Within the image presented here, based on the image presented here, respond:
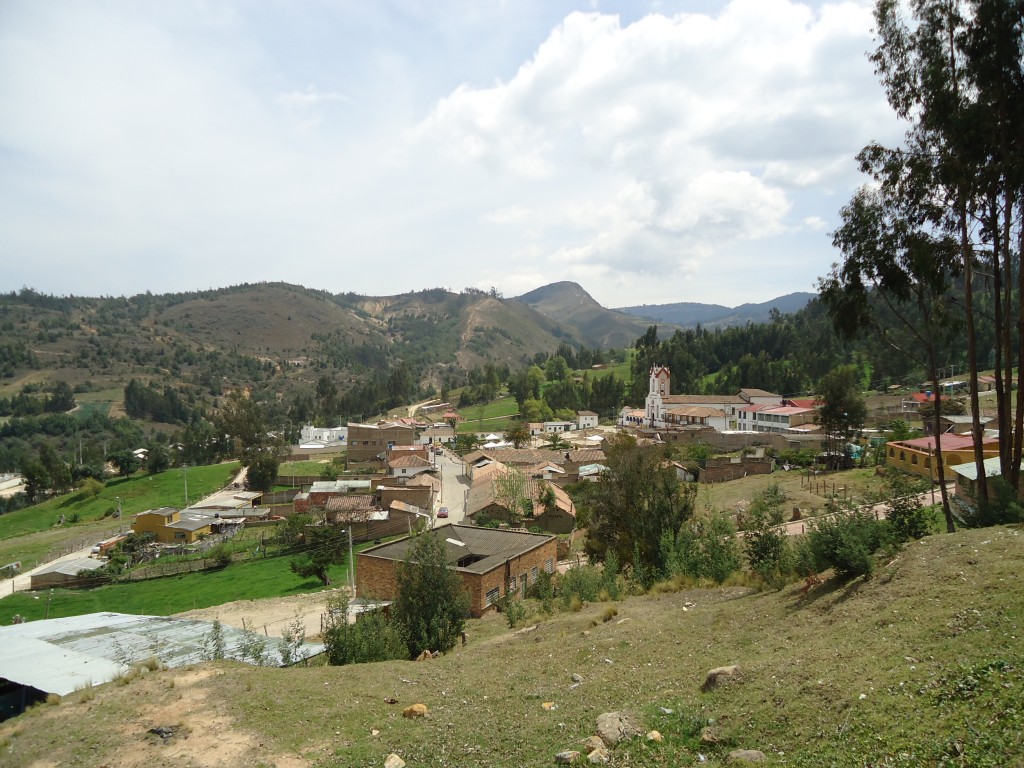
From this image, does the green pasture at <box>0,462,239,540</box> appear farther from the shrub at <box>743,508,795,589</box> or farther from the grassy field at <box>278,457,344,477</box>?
the shrub at <box>743,508,795,589</box>

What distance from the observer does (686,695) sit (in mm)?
7848

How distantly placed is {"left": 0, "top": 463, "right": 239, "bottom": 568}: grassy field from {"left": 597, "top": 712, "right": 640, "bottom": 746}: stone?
5219 cm

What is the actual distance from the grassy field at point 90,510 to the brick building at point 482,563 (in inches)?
1430

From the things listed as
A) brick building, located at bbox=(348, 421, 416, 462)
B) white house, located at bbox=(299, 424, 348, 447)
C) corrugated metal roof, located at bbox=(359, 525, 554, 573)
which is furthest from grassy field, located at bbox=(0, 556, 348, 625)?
white house, located at bbox=(299, 424, 348, 447)

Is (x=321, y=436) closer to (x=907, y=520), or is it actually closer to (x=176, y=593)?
(x=176, y=593)

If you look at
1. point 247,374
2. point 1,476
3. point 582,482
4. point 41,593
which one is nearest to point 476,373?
point 247,374

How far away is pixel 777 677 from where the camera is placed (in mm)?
7410

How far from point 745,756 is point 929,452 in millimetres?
31259

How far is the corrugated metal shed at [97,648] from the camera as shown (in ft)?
42.7

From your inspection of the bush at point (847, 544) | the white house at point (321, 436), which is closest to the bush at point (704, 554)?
the bush at point (847, 544)

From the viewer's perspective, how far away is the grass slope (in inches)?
229

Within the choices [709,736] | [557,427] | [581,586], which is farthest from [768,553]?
[557,427]

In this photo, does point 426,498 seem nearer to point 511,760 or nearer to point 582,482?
point 582,482

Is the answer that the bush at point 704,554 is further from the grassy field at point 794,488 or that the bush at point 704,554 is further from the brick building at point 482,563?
the grassy field at point 794,488
